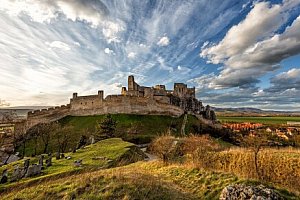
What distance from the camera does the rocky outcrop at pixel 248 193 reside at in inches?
376

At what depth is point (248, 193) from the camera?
9.81 meters

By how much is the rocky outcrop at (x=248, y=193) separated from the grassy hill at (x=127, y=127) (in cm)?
3593

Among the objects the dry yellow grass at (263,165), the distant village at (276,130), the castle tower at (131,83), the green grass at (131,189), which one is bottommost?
the distant village at (276,130)

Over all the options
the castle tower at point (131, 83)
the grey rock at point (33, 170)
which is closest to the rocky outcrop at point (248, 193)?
the grey rock at point (33, 170)

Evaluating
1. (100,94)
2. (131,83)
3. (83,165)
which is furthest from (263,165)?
(131,83)

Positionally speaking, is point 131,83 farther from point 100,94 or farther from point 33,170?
point 33,170

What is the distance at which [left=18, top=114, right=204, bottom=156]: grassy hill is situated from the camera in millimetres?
46812

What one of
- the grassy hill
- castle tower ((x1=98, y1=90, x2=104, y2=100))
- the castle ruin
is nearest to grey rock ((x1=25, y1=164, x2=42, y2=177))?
the grassy hill

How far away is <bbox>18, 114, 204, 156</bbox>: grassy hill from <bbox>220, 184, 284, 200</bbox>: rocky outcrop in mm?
35926

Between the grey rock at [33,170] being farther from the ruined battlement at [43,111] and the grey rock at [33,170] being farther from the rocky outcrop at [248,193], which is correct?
the ruined battlement at [43,111]

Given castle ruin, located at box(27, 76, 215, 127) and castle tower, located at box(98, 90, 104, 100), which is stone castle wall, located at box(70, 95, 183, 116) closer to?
castle ruin, located at box(27, 76, 215, 127)

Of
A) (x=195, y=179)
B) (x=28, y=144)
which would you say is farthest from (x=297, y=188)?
(x=28, y=144)

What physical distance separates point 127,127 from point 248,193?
45.1m

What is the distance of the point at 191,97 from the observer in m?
92.1
